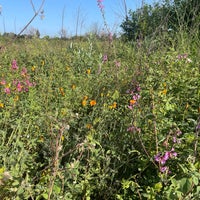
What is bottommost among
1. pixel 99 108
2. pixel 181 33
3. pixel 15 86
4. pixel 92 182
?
pixel 92 182

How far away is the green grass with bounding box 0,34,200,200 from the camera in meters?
1.34

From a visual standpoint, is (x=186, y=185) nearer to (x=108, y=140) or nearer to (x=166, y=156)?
(x=166, y=156)

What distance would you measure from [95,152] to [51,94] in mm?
1304

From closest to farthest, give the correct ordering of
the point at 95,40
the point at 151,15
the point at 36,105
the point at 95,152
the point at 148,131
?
1. the point at 95,152
2. the point at 148,131
3. the point at 36,105
4. the point at 151,15
5. the point at 95,40

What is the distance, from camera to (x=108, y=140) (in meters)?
2.01

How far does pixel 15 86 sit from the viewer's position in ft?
9.33

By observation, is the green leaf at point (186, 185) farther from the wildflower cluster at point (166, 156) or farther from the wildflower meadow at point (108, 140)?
the wildflower cluster at point (166, 156)

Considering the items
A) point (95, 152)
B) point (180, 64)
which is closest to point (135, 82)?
point (180, 64)

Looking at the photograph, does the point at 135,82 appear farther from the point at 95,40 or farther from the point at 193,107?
the point at 95,40

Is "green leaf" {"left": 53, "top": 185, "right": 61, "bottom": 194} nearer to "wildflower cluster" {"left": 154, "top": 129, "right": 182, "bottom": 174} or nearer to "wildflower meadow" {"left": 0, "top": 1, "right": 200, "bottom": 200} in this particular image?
"wildflower meadow" {"left": 0, "top": 1, "right": 200, "bottom": 200}

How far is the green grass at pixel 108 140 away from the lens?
134cm

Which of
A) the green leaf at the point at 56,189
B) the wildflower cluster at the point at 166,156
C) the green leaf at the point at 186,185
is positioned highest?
the wildflower cluster at the point at 166,156

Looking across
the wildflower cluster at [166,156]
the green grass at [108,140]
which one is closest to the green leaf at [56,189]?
the green grass at [108,140]

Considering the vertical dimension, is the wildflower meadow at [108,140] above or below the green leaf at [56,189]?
above
